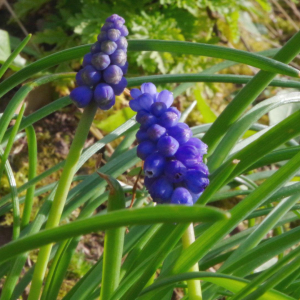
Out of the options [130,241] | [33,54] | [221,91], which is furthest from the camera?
Answer: [221,91]

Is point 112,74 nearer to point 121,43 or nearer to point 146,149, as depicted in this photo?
point 121,43

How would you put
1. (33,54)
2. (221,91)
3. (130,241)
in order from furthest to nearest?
(221,91) < (33,54) < (130,241)

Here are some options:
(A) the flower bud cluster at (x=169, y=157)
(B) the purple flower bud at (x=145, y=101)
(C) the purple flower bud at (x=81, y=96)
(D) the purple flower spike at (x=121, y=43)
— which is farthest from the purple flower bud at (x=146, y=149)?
(D) the purple flower spike at (x=121, y=43)

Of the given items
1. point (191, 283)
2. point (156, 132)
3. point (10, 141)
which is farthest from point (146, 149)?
point (10, 141)

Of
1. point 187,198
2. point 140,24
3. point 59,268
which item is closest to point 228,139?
point 187,198

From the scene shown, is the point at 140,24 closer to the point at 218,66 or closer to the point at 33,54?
the point at 33,54

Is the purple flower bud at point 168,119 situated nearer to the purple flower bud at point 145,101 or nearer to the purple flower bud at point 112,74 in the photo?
the purple flower bud at point 145,101

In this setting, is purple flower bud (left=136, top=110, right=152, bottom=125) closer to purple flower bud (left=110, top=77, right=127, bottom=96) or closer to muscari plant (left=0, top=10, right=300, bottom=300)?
muscari plant (left=0, top=10, right=300, bottom=300)
